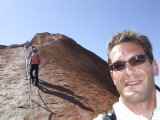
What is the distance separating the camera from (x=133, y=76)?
2074 millimetres

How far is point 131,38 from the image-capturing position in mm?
2244

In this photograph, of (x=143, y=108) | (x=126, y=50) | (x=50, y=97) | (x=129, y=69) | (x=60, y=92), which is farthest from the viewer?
(x=60, y=92)

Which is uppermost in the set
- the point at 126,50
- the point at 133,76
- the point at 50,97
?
the point at 126,50

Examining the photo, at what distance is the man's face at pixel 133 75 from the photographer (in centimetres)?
197

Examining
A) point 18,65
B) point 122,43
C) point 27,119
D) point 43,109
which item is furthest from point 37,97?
point 122,43

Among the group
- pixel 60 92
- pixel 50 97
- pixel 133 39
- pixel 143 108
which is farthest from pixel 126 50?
pixel 60 92

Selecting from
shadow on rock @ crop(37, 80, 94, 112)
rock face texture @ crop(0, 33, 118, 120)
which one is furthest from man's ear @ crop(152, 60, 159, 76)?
shadow on rock @ crop(37, 80, 94, 112)

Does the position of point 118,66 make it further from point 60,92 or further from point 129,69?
point 60,92

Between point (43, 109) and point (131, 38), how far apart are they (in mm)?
6605

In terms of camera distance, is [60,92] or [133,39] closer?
[133,39]

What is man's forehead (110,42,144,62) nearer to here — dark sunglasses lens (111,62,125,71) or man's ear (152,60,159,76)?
dark sunglasses lens (111,62,125,71)

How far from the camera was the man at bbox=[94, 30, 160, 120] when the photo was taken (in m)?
1.96

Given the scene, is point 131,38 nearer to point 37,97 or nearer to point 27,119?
point 27,119

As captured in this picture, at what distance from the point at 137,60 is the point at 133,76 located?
21cm
